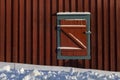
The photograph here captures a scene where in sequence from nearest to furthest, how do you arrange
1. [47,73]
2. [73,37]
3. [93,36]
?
[47,73], [73,37], [93,36]

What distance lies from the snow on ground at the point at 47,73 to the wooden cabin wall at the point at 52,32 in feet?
0.73

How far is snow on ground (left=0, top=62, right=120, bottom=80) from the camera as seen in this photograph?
925cm

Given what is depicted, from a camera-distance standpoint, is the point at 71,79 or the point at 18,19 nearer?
the point at 71,79

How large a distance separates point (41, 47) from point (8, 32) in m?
1.08

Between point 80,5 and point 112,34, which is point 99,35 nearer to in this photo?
point 112,34

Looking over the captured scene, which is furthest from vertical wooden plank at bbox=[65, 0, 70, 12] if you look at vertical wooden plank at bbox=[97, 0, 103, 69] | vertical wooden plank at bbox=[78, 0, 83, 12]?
vertical wooden plank at bbox=[97, 0, 103, 69]

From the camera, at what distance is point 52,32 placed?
10992 mm

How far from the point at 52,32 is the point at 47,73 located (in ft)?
4.64

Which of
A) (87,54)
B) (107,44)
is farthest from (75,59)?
(107,44)

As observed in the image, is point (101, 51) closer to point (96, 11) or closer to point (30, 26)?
point (96, 11)

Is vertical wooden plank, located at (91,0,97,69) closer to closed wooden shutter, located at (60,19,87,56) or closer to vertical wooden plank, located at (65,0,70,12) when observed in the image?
closed wooden shutter, located at (60,19,87,56)

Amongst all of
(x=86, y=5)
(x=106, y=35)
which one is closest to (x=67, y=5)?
(x=86, y=5)

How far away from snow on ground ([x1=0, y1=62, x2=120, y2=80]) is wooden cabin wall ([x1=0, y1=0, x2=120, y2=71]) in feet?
0.73

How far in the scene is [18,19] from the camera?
436 inches
